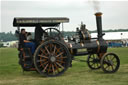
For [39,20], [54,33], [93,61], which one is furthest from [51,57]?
[93,61]

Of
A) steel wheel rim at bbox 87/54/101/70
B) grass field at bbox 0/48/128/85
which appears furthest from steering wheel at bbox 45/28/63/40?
steel wheel rim at bbox 87/54/101/70

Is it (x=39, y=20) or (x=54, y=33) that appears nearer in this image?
(x=39, y=20)

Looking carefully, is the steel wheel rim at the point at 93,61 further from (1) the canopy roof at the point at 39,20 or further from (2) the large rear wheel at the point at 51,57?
(1) the canopy roof at the point at 39,20

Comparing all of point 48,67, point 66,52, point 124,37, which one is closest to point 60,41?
point 66,52

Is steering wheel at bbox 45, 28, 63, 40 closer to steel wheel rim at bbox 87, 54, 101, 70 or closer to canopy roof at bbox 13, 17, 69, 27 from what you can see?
canopy roof at bbox 13, 17, 69, 27

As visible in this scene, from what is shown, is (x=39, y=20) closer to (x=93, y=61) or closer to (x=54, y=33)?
(x=54, y=33)

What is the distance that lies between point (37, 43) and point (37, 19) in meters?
0.94

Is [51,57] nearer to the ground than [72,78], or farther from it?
farther from it

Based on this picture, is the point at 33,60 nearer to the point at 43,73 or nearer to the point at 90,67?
the point at 43,73

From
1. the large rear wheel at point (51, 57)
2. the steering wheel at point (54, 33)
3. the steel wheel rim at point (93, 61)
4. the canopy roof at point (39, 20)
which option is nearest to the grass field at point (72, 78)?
the large rear wheel at point (51, 57)

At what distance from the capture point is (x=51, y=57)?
836 cm

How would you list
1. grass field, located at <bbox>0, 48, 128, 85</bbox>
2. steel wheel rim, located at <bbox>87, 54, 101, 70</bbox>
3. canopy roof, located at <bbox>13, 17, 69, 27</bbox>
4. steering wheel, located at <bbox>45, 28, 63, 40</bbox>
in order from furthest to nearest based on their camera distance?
steel wheel rim, located at <bbox>87, 54, 101, 70</bbox> → steering wheel, located at <bbox>45, 28, 63, 40</bbox> → canopy roof, located at <bbox>13, 17, 69, 27</bbox> → grass field, located at <bbox>0, 48, 128, 85</bbox>

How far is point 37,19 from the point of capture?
8.34 m

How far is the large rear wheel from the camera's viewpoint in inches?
326
